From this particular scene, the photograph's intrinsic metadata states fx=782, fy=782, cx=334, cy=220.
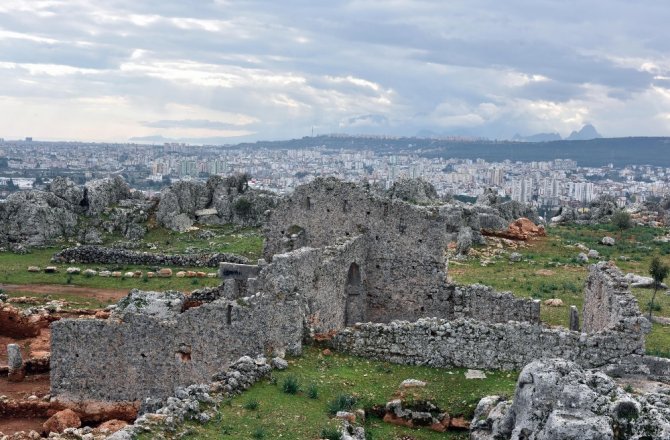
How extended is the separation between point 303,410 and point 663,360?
8167 millimetres

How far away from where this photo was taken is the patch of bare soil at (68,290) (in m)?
36.5

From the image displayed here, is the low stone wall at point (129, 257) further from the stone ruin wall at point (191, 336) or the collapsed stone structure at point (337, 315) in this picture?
the stone ruin wall at point (191, 336)

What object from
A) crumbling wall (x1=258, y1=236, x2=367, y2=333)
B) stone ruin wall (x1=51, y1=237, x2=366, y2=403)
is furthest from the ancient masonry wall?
crumbling wall (x1=258, y1=236, x2=367, y2=333)

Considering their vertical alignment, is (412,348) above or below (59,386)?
above

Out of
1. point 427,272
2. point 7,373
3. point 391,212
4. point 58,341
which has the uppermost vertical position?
point 391,212

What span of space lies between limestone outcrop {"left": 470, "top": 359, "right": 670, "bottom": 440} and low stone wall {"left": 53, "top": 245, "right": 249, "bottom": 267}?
33.3 metres

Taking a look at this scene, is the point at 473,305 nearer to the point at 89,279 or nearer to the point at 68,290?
the point at 68,290

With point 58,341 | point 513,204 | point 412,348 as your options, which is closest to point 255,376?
point 412,348

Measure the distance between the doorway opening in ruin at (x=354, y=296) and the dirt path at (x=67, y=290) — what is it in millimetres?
15769

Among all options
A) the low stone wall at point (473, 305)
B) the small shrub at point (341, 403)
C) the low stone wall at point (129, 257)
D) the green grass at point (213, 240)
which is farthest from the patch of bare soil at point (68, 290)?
the small shrub at point (341, 403)

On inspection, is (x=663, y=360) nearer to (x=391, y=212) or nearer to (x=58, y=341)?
(x=391, y=212)

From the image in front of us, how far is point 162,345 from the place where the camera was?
19.0 m

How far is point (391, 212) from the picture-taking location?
24.3 meters

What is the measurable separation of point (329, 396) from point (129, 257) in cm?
3119
